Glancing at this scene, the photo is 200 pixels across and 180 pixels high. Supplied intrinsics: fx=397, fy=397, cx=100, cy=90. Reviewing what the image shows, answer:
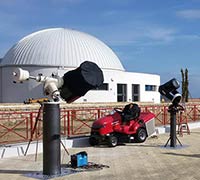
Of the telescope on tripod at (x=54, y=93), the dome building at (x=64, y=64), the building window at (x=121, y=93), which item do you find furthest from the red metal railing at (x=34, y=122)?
the building window at (x=121, y=93)

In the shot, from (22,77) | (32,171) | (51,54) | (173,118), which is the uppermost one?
(51,54)

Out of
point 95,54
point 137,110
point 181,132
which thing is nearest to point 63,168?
point 137,110

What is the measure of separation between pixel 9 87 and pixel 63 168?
3830cm

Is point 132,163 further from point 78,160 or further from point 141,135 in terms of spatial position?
point 141,135

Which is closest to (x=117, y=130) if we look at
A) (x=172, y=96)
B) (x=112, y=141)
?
(x=112, y=141)

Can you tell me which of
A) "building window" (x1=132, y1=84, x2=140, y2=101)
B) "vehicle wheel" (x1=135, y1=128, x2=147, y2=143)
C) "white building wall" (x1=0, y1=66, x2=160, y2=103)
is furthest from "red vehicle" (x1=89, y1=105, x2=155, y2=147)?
"building window" (x1=132, y1=84, x2=140, y2=101)

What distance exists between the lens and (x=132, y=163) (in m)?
9.95

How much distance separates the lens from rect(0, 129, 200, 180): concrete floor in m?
8.52

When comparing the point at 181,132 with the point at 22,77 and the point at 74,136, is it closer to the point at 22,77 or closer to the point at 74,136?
the point at 74,136

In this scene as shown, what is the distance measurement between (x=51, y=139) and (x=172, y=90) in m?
5.47

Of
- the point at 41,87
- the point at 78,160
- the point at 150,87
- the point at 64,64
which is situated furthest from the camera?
the point at 150,87

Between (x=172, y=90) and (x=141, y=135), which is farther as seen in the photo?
(x=141, y=135)

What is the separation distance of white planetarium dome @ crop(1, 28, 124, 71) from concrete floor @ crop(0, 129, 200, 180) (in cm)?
3403

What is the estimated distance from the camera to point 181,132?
16.5 m
